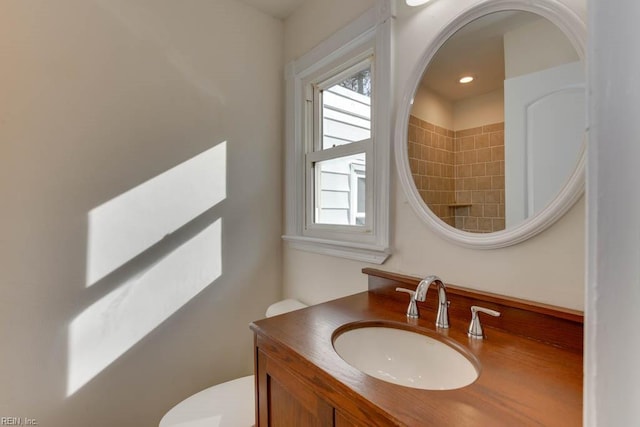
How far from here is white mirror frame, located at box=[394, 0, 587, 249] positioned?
0.76m

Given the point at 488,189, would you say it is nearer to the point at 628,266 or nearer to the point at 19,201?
the point at 628,266

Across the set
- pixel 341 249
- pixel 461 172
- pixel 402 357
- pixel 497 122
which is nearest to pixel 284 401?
pixel 402 357

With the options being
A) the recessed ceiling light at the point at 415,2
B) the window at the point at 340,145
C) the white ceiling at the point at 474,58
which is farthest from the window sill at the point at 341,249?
the recessed ceiling light at the point at 415,2

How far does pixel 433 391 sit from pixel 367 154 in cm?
101

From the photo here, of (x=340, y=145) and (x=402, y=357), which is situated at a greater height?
(x=340, y=145)

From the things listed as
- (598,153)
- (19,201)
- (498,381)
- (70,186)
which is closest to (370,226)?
(498,381)

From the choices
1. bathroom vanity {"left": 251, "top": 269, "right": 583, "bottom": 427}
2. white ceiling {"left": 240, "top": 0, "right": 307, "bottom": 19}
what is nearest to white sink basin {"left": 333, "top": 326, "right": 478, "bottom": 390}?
bathroom vanity {"left": 251, "top": 269, "right": 583, "bottom": 427}

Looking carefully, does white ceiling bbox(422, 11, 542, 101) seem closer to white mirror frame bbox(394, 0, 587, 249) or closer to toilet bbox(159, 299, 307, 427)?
white mirror frame bbox(394, 0, 587, 249)

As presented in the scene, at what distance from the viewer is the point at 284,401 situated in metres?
0.77

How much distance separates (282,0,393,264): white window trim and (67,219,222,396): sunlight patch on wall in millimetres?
475

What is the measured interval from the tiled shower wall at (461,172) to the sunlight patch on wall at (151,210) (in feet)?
3.38

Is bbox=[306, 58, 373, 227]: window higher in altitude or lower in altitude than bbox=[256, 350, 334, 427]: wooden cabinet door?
higher

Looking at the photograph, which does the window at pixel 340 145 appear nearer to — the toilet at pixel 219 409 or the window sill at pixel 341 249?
the window sill at pixel 341 249

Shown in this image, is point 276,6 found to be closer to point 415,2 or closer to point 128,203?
point 415,2
